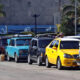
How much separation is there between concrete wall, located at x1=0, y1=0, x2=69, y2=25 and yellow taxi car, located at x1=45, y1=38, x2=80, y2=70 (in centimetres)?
5646

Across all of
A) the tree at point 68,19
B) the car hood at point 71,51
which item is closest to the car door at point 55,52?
the car hood at point 71,51

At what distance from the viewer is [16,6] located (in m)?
78.2

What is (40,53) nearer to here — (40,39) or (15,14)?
(40,39)

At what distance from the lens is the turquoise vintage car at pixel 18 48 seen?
27.5m

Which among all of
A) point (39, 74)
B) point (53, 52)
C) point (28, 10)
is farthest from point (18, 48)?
point (28, 10)

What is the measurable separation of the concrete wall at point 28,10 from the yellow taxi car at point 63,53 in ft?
185

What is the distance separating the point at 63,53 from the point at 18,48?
9006 millimetres

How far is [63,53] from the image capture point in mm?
19031

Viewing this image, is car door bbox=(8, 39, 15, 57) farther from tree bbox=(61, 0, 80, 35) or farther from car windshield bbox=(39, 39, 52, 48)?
tree bbox=(61, 0, 80, 35)

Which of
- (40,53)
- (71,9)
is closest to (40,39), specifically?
(40,53)

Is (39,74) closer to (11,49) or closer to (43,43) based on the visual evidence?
(43,43)

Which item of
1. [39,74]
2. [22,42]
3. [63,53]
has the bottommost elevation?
→ [39,74]

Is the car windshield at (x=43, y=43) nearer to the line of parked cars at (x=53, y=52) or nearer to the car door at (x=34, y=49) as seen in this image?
the line of parked cars at (x=53, y=52)

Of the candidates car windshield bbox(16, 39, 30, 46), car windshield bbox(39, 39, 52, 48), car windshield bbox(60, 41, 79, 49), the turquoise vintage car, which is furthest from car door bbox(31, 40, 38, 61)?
car windshield bbox(16, 39, 30, 46)
